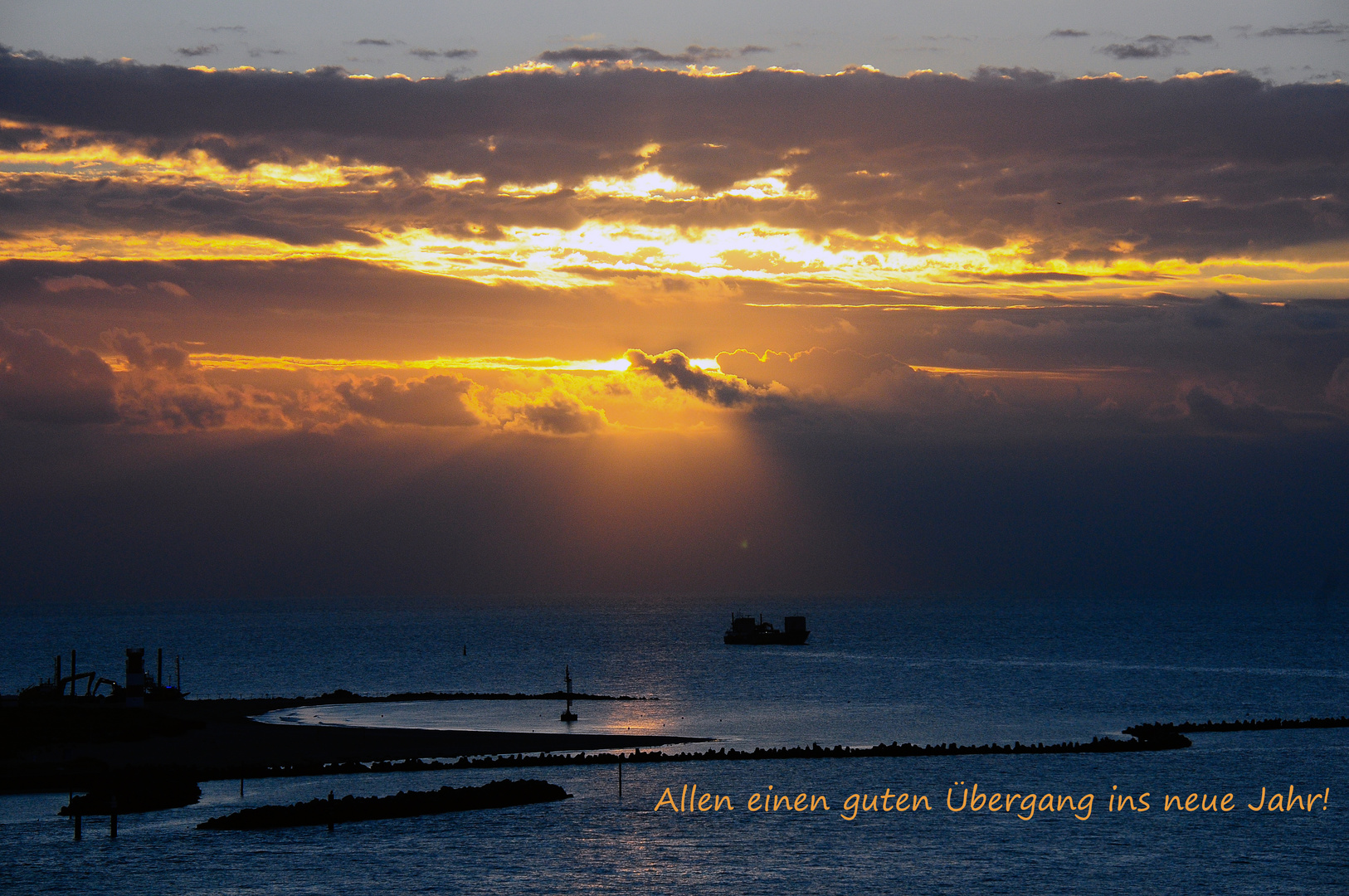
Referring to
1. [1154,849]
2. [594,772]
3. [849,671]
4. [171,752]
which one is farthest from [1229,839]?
[849,671]

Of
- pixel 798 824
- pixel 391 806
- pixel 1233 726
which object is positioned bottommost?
pixel 798 824

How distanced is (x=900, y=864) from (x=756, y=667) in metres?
112

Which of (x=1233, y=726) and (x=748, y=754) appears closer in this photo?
(x=748, y=754)

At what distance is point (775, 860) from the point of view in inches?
2249

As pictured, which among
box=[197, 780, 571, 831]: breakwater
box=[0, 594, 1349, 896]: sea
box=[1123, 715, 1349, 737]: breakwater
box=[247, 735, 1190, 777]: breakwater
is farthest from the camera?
box=[1123, 715, 1349, 737]: breakwater

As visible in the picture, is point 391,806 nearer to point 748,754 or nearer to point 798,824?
point 798,824

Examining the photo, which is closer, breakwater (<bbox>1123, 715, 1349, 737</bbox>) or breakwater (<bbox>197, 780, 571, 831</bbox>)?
breakwater (<bbox>197, 780, 571, 831</bbox>)

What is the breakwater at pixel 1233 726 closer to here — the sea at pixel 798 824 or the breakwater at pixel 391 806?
the sea at pixel 798 824

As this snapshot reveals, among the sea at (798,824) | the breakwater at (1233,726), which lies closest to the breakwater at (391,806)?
the sea at (798,824)

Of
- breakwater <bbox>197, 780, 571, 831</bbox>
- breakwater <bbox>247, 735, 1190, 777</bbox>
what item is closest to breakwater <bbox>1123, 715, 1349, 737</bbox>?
breakwater <bbox>247, 735, 1190, 777</bbox>

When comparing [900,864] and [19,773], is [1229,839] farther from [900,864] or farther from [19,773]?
[19,773]

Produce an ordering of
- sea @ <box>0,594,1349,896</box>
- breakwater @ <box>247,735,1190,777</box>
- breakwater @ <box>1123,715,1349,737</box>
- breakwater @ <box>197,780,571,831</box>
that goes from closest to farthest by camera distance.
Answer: sea @ <box>0,594,1349,896</box> → breakwater @ <box>197,780,571,831</box> → breakwater @ <box>247,735,1190,777</box> → breakwater @ <box>1123,715,1349,737</box>

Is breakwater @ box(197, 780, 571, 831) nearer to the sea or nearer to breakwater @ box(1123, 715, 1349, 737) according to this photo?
the sea

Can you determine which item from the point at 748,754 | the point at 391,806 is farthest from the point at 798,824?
the point at 391,806
